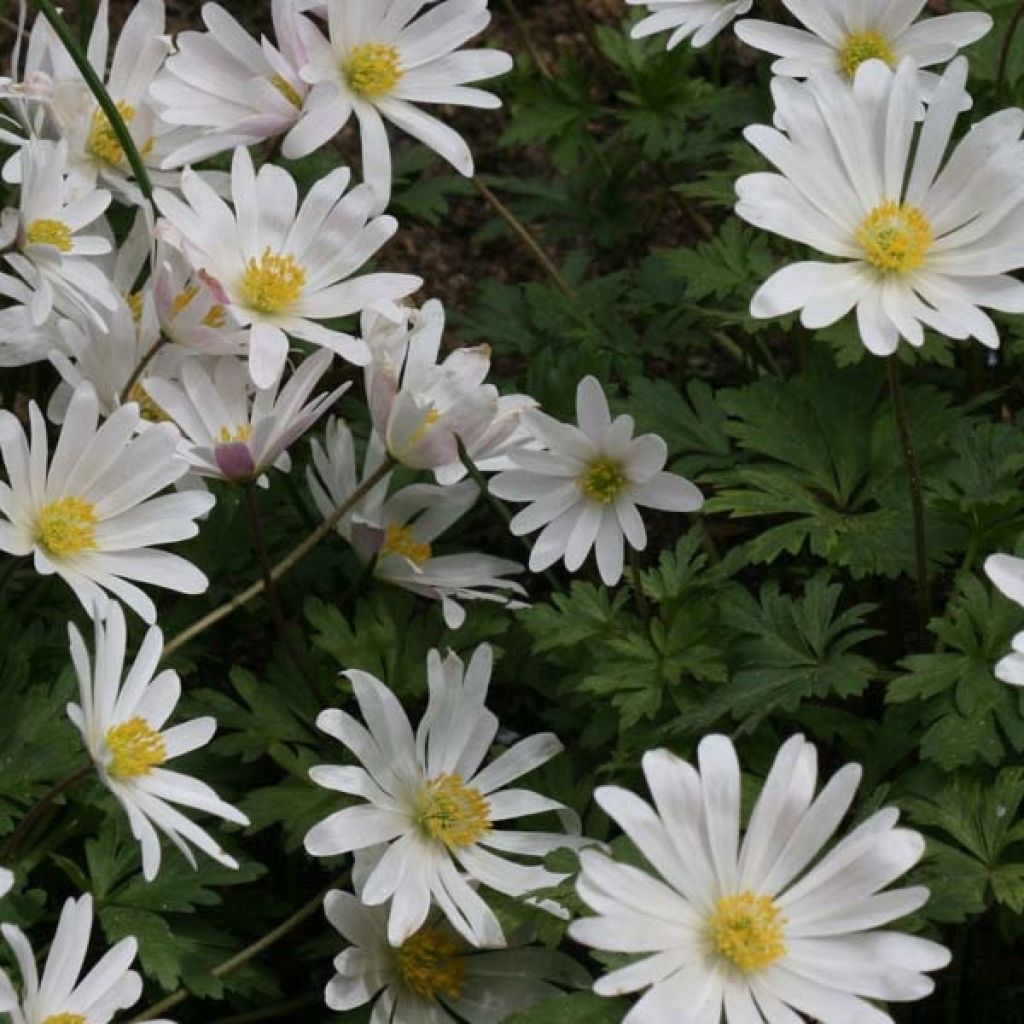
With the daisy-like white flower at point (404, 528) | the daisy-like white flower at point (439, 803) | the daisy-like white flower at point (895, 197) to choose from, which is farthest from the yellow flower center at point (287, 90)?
the daisy-like white flower at point (439, 803)

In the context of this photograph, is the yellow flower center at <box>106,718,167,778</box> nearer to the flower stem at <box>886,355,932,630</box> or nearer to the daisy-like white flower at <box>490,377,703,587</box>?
the daisy-like white flower at <box>490,377,703,587</box>

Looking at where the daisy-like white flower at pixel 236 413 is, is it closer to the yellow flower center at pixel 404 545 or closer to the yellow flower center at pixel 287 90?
the yellow flower center at pixel 404 545

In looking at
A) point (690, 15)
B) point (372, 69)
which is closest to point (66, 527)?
point (372, 69)

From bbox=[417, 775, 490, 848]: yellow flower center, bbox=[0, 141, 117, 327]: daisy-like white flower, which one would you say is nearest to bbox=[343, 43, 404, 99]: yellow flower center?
bbox=[0, 141, 117, 327]: daisy-like white flower

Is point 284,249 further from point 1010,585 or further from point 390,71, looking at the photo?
point 1010,585

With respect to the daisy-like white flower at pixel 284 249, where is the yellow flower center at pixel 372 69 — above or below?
above

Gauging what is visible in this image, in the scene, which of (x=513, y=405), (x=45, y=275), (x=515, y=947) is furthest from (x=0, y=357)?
(x=515, y=947)
